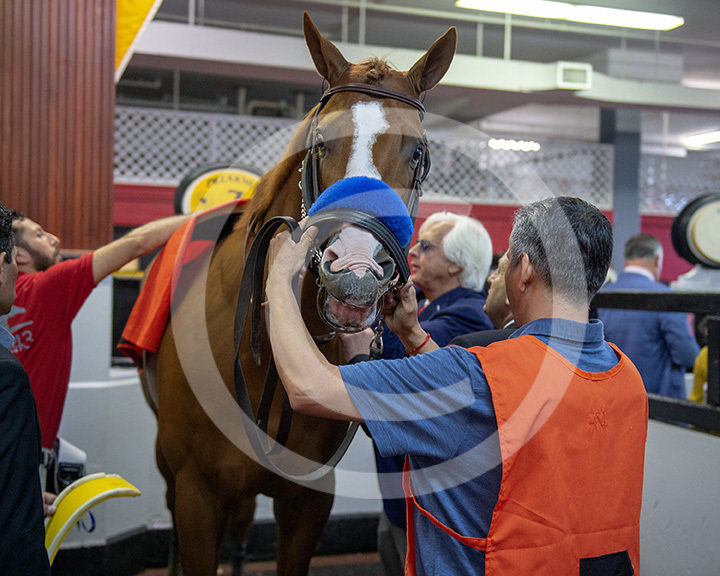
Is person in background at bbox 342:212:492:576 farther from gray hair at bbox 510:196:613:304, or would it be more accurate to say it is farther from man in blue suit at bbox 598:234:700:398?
man in blue suit at bbox 598:234:700:398

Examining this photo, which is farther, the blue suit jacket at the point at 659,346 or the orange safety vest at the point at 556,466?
the blue suit jacket at the point at 659,346

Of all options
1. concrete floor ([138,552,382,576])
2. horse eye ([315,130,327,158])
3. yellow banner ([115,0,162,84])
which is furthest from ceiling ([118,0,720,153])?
horse eye ([315,130,327,158])

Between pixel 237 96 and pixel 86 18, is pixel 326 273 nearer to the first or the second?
pixel 86 18

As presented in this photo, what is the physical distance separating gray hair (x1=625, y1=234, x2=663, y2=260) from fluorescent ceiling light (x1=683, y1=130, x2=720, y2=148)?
11515mm

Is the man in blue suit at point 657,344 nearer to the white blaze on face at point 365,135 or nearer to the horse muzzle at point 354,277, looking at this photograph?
the white blaze on face at point 365,135

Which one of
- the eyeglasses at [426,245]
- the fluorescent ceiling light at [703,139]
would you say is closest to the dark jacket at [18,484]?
the eyeglasses at [426,245]

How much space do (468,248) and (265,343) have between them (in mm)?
1012

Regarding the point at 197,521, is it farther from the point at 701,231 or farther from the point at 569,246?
the point at 701,231

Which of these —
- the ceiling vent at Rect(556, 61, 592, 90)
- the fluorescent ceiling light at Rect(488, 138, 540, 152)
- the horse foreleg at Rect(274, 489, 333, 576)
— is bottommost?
the horse foreleg at Rect(274, 489, 333, 576)

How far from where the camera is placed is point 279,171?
5.72 ft

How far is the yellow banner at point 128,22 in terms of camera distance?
347 centimetres

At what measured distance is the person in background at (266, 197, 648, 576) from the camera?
1.15 metres

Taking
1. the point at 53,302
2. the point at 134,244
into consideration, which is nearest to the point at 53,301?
the point at 53,302

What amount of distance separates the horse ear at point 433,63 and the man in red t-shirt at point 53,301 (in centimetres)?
99
